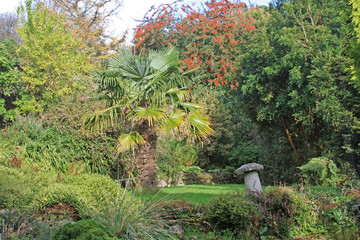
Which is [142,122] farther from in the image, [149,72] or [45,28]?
[45,28]

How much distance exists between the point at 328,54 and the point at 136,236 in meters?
9.00

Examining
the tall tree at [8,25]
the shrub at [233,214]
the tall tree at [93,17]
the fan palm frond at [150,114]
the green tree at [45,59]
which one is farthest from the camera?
the tall tree at [8,25]

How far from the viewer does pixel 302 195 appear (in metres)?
7.29

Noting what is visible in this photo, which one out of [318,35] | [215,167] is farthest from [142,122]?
[215,167]

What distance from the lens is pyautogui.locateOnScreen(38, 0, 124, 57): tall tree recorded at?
81.7 feet

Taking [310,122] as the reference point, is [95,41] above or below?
above

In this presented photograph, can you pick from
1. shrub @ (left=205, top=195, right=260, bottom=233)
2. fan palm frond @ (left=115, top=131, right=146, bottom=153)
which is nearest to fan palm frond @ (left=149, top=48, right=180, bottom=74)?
fan palm frond @ (left=115, top=131, right=146, bottom=153)

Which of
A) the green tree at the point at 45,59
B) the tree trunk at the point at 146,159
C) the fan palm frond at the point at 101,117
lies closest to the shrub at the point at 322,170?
the tree trunk at the point at 146,159

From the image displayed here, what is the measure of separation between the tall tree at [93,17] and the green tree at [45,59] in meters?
8.41

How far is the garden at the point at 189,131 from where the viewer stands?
651cm

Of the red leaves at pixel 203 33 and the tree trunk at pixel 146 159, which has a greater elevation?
the red leaves at pixel 203 33

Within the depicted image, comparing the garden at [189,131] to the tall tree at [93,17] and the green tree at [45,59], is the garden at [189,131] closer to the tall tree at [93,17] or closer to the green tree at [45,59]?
the green tree at [45,59]

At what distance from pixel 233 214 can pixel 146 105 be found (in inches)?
195

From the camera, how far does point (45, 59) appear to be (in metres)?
15.6
